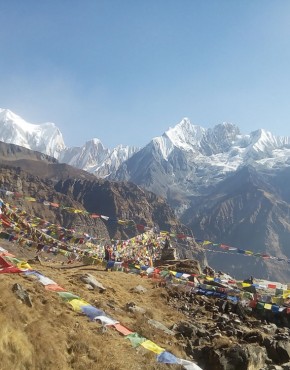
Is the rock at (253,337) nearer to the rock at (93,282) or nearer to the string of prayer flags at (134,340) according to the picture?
the string of prayer flags at (134,340)

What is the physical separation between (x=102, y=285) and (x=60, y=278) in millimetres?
2381

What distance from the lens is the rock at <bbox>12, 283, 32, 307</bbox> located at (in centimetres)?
1415

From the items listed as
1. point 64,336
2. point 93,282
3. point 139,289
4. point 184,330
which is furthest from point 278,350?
point 93,282

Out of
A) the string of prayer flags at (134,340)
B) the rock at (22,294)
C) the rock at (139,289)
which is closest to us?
the string of prayer flags at (134,340)

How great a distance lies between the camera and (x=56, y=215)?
490 ft

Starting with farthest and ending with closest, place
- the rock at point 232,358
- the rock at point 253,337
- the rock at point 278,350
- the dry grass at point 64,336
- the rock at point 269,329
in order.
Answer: the rock at point 269,329, the rock at point 253,337, the rock at point 278,350, the rock at point 232,358, the dry grass at point 64,336

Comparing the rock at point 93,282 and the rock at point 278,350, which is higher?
the rock at point 93,282

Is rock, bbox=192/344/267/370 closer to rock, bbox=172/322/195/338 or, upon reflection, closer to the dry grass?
the dry grass

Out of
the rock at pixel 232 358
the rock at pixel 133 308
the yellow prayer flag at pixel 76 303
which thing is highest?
the yellow prayer flag at pixel 76 303

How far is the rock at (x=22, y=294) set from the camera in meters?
14.1

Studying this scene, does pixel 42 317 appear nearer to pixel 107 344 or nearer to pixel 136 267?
pixel 107 344

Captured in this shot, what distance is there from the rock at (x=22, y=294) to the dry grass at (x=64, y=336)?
0.24 meters

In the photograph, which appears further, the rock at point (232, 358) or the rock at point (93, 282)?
the rock at point (93, 282)

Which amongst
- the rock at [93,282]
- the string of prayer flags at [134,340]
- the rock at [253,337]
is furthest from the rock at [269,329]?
the string of prayer flags at [134,340]
